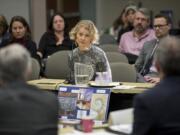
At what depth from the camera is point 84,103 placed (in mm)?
3494

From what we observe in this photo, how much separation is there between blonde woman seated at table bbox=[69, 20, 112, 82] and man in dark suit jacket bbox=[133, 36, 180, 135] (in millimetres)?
2129

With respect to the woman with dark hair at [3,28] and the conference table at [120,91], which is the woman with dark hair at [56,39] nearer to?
the woman with dark hair at [3,28]

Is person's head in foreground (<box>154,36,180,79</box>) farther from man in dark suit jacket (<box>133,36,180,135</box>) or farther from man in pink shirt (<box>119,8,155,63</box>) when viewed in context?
man in pink shirt (<box>119,8,155,63</box>)

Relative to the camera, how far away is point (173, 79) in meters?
2.30

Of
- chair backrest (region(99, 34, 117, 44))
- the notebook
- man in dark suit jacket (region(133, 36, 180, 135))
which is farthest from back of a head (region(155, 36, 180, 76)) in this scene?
chair backrest (region(99, 34, 117, 44))

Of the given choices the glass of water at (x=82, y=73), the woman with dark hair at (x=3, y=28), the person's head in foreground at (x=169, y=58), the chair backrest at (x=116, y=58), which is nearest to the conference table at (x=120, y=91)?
Result: the glass of water at (x=82, y=73)

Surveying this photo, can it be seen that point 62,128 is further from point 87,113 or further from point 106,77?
point 106,77

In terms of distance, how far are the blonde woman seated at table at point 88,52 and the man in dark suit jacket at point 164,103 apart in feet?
6.98

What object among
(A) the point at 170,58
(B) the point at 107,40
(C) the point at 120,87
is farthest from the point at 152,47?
(A) the point at 170,58

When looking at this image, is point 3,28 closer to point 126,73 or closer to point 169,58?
point 126,73

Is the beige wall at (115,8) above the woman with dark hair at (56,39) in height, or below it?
above

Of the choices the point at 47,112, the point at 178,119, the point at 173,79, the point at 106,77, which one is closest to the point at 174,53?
the point at 173,79

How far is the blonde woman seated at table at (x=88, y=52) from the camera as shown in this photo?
4473mm

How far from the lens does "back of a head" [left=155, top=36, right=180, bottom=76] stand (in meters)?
2.29
